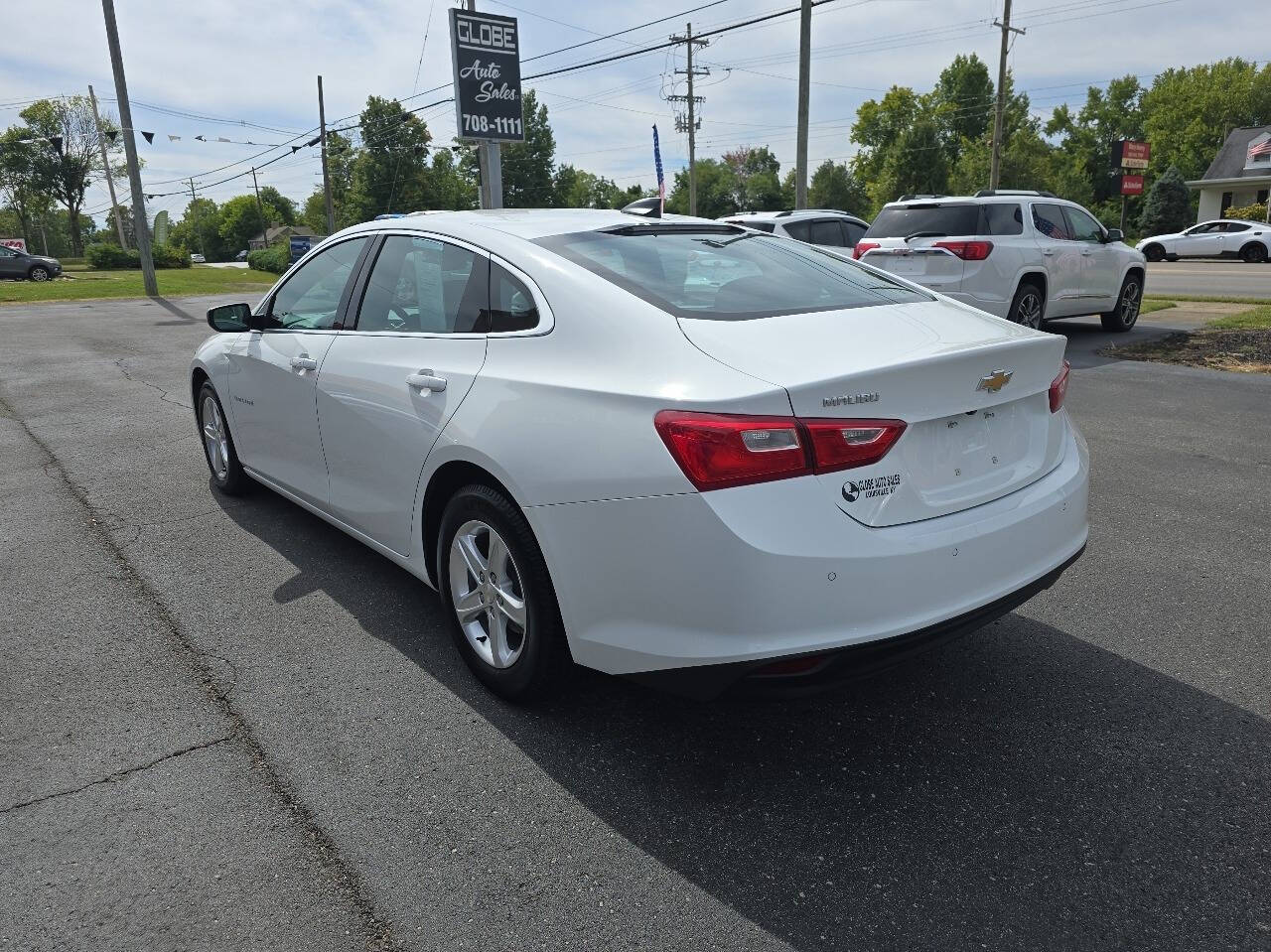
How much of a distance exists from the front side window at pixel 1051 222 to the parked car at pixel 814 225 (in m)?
2.71

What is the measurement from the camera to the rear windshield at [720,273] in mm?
2949

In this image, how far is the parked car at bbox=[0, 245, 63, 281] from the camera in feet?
121

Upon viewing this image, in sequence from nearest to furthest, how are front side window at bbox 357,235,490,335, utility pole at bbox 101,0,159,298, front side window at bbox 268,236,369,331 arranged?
front side window at bbox 357,235,490,335, front side window at bbox 268,236,369,331, utility pole at bbox 101,0,159,298

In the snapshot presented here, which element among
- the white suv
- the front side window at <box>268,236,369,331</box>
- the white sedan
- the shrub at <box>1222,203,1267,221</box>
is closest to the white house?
the shrub at <box>1222,203,1267,221</box>

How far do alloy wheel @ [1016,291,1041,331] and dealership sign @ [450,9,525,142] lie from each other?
8.92 meters

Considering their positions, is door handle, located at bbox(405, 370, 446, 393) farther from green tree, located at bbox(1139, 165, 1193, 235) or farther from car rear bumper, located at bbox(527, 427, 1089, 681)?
green tree, located at bbox(1139, 165, 1193, 235)

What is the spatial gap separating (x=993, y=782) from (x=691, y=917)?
1044mm

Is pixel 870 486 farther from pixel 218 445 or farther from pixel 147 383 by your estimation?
pixel 147 383

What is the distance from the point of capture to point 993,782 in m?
2.70

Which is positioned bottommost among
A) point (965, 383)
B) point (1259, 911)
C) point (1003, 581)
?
point (1259, 911)

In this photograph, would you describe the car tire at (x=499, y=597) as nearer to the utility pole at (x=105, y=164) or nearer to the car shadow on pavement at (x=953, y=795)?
the car shadow on pavement at (x=953, y=795)

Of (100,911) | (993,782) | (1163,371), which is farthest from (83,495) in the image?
(1163,371)

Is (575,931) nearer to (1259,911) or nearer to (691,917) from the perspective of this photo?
(691,917)

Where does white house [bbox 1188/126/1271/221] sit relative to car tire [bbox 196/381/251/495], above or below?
above
